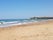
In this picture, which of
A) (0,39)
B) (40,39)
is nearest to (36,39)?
(40,39)

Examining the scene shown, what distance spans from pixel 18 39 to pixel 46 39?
1731mm

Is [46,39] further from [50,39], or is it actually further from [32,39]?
[32,39]

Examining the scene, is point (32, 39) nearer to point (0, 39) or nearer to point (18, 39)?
point (18, 39)

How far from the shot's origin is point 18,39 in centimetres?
828

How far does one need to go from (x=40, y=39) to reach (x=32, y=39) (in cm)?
48

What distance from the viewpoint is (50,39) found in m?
7.87

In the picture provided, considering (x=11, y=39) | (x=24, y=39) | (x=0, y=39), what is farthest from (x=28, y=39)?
(x=0, y=39)

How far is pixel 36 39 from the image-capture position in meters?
8.02

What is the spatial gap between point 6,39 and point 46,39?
2.47m

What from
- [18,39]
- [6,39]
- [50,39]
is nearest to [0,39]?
[6,39]

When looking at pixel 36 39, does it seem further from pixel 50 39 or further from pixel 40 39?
pixel 50 39

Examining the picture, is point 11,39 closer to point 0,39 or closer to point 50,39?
point 0,39

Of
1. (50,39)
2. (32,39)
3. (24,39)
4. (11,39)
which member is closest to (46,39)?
(50,39)

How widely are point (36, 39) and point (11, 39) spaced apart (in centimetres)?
154
